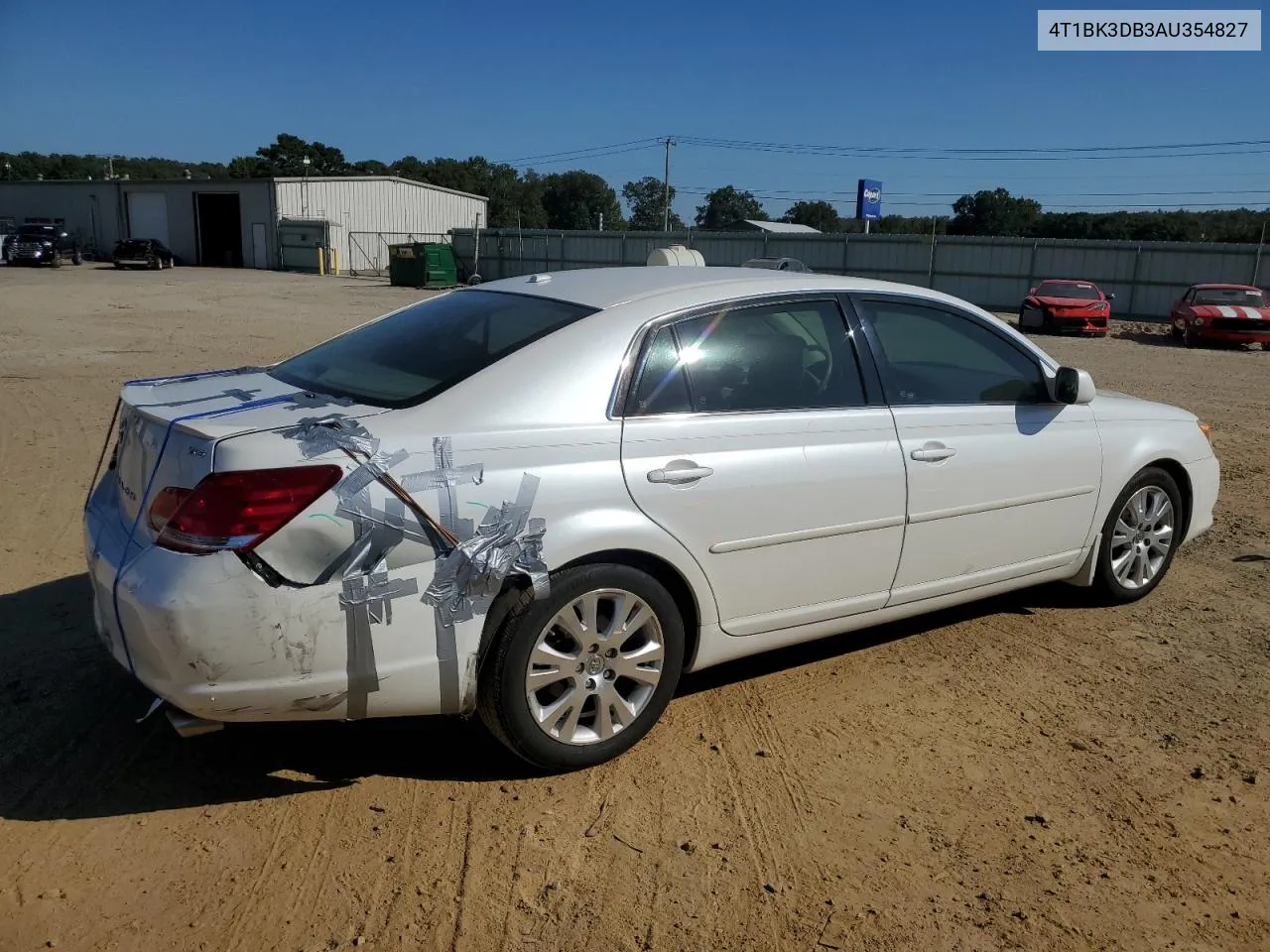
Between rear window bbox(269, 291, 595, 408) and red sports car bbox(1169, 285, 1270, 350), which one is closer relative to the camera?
rear window bbox(269, 291, 595, 408)

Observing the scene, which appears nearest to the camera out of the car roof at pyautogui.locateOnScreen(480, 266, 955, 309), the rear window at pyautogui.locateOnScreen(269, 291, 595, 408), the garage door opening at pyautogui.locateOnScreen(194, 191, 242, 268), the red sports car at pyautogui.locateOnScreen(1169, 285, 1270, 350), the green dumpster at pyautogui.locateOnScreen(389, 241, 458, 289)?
the rear window at pyautogui.locateOnScreen(269, 291, 595, 408)

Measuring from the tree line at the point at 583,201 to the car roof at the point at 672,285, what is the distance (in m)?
71.3

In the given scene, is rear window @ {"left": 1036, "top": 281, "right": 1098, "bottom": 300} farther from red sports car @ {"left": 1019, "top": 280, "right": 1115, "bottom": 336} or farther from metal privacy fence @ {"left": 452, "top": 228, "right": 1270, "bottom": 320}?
metal privacy fence @ {"left": 452, "top": 228, "right": 1270, "bottom": 320}

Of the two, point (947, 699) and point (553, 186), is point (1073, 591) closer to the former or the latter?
point (947, 699)

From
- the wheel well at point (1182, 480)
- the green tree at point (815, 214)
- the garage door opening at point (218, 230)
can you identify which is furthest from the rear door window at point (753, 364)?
the green tree at point (815, 214)

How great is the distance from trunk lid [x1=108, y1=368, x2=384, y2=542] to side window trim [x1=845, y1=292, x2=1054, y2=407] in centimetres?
200

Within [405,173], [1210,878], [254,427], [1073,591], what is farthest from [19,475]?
[405,173]

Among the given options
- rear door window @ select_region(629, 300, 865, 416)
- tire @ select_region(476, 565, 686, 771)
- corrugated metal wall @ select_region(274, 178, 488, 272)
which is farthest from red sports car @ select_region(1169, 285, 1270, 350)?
corrugated metal wall @ select_region(274, 178, 488, 272)

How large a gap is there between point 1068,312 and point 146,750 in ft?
81.7

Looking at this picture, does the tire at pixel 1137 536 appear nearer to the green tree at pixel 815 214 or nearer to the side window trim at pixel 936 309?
the side window trim at pixel 936 309

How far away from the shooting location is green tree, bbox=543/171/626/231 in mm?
97000

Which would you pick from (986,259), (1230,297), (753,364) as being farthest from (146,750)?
(986,259)

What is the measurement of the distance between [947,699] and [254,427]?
2.78 meters

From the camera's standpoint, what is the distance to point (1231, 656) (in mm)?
4629
